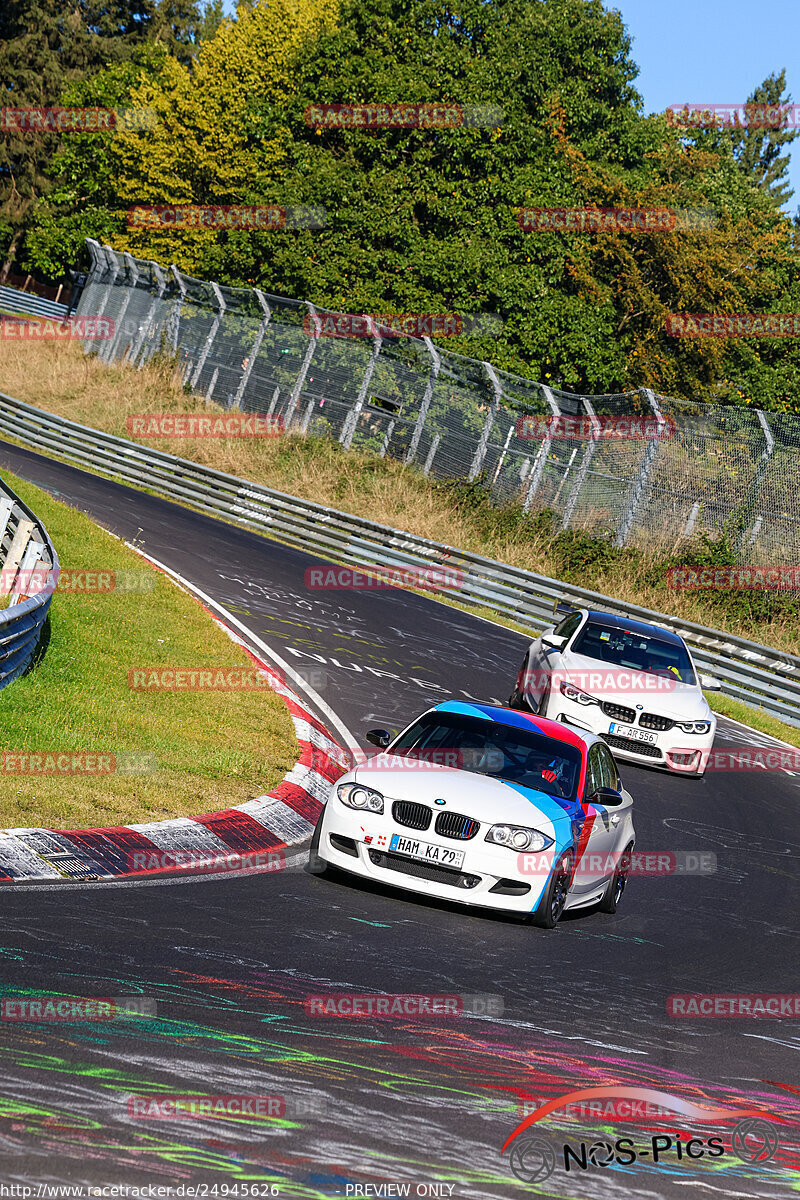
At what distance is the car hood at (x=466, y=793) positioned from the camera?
8.77 meters

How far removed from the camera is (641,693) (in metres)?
15.5

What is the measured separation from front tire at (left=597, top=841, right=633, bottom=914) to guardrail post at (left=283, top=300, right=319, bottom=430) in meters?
24.5

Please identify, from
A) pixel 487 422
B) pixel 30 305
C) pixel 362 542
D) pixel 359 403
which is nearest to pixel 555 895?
pixel 362 542

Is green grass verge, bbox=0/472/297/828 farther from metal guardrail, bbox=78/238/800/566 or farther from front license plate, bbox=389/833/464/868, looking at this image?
metal guardrail, bbox=78/238/800/566

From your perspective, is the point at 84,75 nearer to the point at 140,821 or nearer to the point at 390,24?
the point at 390,24

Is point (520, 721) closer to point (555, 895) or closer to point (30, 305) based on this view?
point (555, 895)

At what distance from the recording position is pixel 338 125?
4072 centimetres

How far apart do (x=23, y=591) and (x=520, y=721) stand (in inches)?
187

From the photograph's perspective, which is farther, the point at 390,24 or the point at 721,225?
the point at 721,225

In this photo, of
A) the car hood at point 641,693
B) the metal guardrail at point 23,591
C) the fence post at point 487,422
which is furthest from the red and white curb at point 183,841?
the fence post at point 487,422

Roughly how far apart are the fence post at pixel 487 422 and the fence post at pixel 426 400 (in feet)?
3.75

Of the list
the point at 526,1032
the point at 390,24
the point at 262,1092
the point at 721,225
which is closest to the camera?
the point at 262,1092

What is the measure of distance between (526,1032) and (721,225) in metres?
42.4

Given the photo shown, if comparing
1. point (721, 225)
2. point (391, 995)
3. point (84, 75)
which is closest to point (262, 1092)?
point (391, 995)
